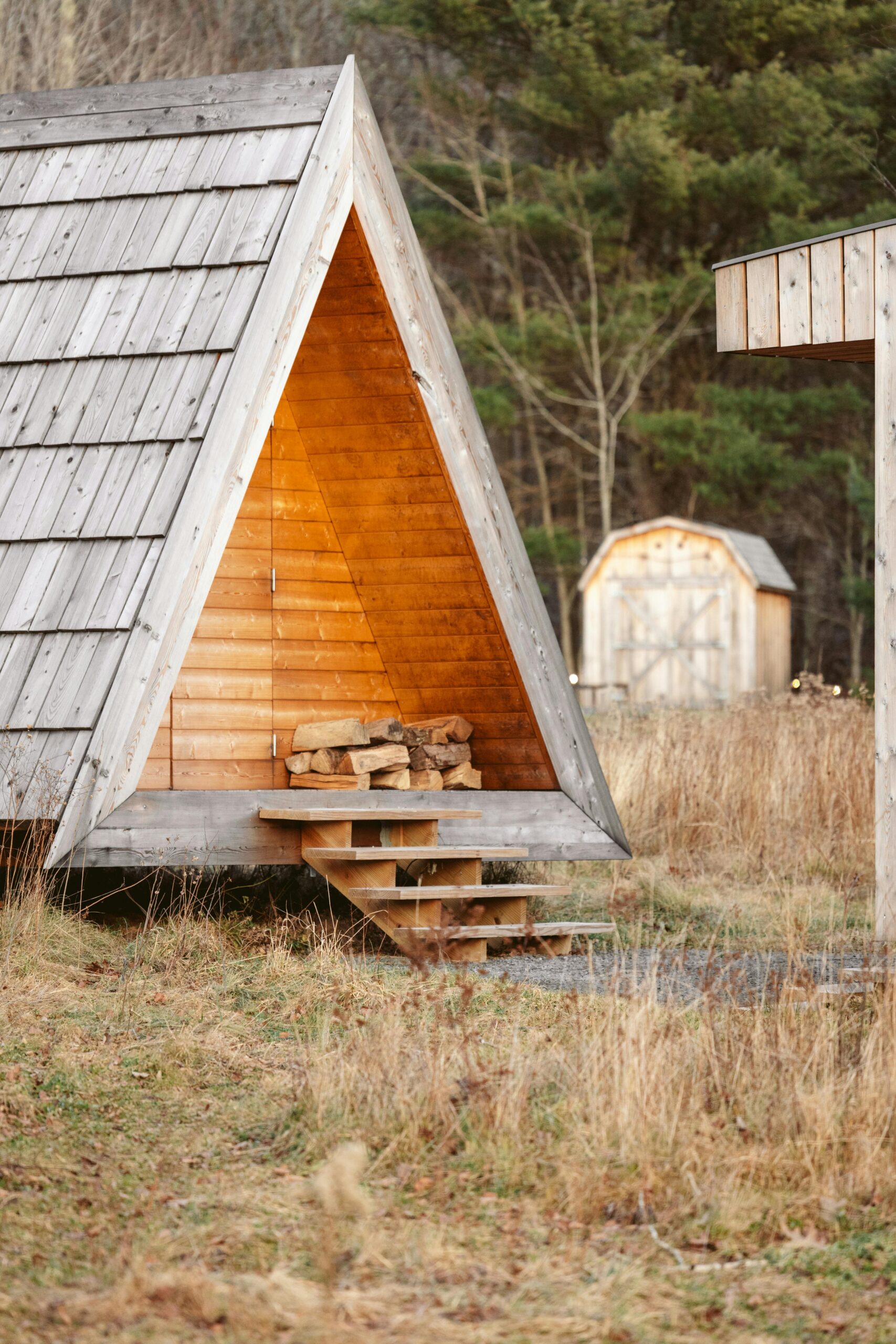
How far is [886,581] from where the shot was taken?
688 cm

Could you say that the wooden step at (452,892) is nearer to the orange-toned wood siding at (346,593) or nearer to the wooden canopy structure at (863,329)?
the orange-toned wood siding at (346,593)

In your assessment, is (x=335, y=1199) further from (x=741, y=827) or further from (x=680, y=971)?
(x=741, y=827)

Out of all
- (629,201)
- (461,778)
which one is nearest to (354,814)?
(461,778)

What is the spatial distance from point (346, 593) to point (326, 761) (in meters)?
1.01

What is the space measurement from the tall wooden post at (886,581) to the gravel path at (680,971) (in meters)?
0.43

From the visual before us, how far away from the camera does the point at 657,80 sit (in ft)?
83.3

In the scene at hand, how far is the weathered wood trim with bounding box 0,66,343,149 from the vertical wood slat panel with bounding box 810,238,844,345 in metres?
2.28

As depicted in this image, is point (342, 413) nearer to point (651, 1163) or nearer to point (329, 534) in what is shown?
point (329, 534)

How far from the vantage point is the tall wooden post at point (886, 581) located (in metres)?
6.74

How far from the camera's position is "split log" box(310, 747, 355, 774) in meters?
8.05

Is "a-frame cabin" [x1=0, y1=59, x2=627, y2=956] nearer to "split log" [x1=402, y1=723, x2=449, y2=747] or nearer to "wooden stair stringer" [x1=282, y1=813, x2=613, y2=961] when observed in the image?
"wooden stair stringer" [x1=282, y1=813, x2=613, y2=961]

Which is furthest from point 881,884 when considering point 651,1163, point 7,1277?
point 7,1277

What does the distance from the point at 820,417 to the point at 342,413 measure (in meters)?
20.2

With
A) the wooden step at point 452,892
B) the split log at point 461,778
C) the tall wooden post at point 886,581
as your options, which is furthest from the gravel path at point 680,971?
the split log at point 461,778
